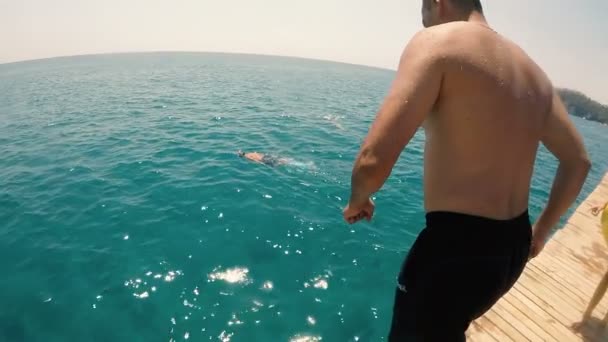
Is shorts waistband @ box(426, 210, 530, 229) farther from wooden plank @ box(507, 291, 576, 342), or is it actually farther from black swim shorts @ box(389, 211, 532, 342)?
wooden plank @ box(507, 291, 576, 342)

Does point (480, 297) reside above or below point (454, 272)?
below

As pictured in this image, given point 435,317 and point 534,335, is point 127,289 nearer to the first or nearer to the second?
point 435,317

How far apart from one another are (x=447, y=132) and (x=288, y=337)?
187 inches

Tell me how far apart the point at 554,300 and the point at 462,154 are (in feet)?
16.1

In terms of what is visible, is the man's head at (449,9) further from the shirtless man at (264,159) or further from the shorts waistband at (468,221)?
the shirtless man at (264,159)

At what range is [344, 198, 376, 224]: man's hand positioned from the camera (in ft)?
5.97

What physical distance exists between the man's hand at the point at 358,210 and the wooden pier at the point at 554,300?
3299mm

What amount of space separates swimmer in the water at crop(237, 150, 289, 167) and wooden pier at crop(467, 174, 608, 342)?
30.9 feet

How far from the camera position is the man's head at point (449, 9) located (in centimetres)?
187

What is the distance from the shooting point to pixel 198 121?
2052cm

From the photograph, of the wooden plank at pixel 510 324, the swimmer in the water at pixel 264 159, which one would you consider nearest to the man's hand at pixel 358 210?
the wooden plank at pixel 510 324

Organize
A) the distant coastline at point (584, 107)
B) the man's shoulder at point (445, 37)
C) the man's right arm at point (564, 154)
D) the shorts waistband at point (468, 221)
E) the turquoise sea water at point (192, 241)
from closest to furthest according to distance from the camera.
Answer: the man's shoulder at point (445, 37)
the shorts waistband at point (468, 221)
the man's right arm at point (564, 154)
the turquoise sea water at point (192, 241)
the distant coastline at point (584, 107)

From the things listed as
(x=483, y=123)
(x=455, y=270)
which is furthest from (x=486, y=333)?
(x=483, y=123)

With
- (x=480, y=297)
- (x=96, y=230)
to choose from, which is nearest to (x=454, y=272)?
(x=480, y=297)
